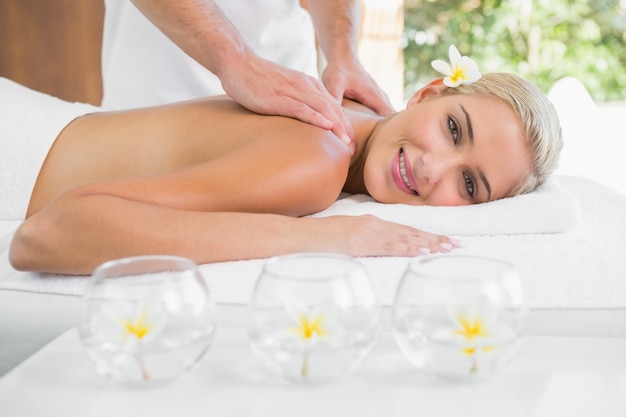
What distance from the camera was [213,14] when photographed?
1.60 meters

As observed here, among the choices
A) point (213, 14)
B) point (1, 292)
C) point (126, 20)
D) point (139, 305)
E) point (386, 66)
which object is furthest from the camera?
point (386, 66)

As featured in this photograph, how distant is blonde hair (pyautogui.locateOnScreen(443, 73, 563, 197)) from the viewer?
156 centimetres

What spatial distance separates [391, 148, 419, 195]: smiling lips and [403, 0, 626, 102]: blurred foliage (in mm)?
3961

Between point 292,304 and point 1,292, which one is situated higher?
point 292,304

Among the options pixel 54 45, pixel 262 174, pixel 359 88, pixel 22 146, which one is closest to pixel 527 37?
pixel 54 45

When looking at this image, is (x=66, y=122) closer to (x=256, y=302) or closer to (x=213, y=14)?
(x=213, y=14)

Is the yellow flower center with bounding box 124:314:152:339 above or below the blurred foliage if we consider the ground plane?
above

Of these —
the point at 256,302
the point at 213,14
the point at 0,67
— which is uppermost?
the point at 213,14

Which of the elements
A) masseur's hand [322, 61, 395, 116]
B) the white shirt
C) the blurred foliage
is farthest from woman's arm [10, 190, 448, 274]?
the blurred foliage

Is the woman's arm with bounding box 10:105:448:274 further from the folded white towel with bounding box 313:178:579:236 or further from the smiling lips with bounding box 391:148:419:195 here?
the smiling lips with bounding box 391:148:419:195

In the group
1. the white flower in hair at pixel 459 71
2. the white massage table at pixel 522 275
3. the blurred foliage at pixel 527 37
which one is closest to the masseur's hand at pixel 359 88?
the white flower in hair at pixel 459 71

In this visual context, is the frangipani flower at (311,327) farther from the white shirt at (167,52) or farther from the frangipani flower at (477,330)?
the white shirt at (167,52)

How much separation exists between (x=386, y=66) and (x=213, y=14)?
7.86ft

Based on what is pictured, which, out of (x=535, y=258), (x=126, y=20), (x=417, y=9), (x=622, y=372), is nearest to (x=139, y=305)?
(x=622, y=372)
